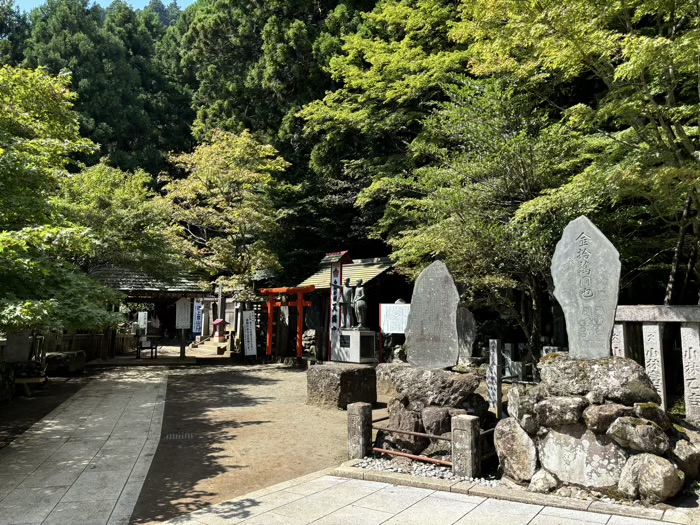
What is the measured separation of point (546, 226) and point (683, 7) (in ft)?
15.5

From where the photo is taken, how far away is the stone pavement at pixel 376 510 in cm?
450

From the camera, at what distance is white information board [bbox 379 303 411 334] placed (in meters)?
14.6

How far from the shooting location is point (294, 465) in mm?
6723

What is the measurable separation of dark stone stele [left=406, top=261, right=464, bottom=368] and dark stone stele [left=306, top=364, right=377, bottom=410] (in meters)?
2.82

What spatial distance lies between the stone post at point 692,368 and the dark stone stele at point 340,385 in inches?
233

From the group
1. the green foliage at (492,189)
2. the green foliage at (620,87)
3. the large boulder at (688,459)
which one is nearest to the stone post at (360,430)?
the large boulder at (688,459)

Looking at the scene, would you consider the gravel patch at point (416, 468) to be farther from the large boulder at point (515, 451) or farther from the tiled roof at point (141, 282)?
the tiled roof at point (141, 282)

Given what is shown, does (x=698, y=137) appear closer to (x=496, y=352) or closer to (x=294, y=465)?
(x=496, y=352)

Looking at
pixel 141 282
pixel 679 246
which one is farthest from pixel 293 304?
pixel 679 246

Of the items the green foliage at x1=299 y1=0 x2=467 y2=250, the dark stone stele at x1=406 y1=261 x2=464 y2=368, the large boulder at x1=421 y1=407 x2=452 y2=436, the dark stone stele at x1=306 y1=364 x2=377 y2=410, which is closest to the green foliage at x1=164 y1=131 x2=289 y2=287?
the green foliage at x1=299 y1=0 x2=467 y2=250

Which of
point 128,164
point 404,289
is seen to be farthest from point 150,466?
point 128,164

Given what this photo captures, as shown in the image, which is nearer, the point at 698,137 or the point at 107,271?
the point at 698,137

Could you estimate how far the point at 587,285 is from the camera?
20.4 feet

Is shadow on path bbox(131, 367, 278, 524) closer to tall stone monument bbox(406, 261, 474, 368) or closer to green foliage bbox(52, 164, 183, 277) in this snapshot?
tall stone monument bbox(406, 261, 474, 368)
